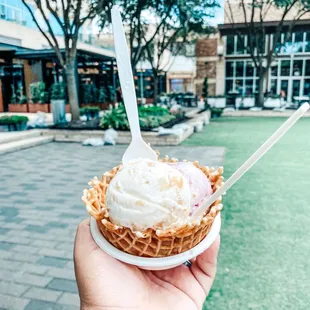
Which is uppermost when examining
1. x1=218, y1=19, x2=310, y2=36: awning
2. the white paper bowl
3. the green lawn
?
x1=218, y1=19, x2=310, y2=36: awning

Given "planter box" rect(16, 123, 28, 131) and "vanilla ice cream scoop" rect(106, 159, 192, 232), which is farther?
"planter box" rect(16, 123, 28, 131)

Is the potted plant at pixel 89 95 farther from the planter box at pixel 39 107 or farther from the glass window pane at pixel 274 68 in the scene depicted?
the glass window pane at pixel 274 68

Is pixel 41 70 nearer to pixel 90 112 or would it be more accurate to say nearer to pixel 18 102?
pixel 18 102

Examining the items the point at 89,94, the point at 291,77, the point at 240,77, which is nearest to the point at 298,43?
the point at 291,77

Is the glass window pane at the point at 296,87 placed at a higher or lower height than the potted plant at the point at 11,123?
higher

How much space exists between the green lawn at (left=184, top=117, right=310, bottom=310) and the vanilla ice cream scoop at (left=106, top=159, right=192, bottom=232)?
1803 mm

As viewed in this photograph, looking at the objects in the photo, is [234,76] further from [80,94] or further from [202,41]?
[80,94]

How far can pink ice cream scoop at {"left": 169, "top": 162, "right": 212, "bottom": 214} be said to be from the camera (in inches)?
55.9

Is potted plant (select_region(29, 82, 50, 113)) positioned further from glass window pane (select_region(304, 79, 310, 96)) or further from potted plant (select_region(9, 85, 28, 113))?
glass window pane (select_region(304, 79, 310, 96))

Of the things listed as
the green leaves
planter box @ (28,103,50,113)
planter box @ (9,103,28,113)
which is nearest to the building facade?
planter box @ (28,103,50,113)

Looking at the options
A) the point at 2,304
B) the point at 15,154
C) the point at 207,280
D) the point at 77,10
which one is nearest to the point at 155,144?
the point at 15,154

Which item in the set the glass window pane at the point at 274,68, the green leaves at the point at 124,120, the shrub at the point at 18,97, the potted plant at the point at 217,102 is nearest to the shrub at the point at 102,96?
the shrub at the point at 18,97

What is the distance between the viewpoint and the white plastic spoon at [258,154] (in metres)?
1.07

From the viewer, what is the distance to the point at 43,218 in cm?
448
